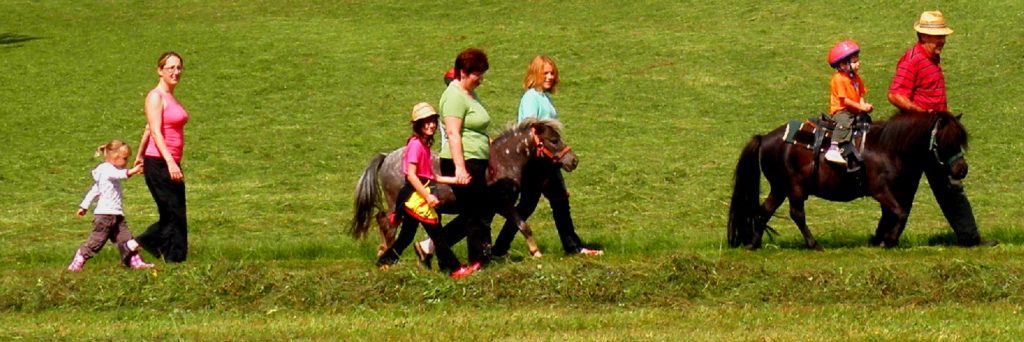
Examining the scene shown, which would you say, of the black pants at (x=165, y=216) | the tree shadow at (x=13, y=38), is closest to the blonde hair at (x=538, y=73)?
the black pants at (x=165, y=216)

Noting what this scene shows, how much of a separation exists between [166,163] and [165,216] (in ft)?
1.49

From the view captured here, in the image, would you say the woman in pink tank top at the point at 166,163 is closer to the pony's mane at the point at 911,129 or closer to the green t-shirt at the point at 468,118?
the green t-shirt at the point at 468,118

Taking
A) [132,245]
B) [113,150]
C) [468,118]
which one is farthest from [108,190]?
[468,118]

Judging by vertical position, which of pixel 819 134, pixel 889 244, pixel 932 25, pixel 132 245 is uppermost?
pixel 932 25

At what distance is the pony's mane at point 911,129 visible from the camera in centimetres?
1338

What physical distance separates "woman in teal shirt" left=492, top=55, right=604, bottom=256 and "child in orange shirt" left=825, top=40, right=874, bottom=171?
7.07 feet

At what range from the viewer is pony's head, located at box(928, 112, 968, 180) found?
43.9 feet

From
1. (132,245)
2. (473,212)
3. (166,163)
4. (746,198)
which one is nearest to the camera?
(166,163)

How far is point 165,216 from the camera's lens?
12688 mm

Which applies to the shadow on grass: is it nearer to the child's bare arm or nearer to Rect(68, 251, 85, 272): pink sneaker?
the child's bare arm

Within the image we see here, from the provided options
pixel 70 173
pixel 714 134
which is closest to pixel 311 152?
pixel 70 173

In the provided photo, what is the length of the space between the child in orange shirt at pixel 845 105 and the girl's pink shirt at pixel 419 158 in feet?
11.8

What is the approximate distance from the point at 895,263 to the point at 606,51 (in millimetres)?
20270

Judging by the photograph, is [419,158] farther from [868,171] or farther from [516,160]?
[868,171]
